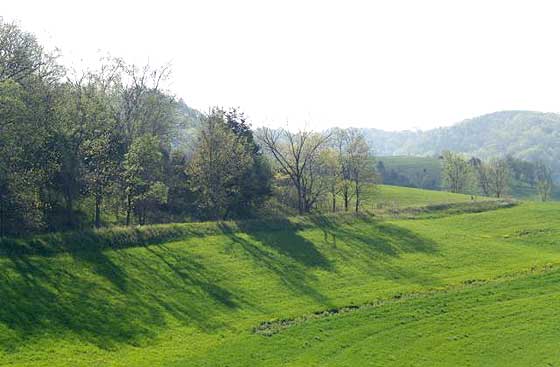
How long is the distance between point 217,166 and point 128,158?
11.6 meters

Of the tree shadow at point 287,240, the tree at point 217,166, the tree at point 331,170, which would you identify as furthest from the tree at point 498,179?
the tree at point 217,166

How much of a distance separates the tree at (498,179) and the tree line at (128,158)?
54512 millimetres

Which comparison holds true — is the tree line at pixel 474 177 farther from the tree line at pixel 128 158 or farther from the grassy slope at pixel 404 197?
the tree line at pixel 128 158

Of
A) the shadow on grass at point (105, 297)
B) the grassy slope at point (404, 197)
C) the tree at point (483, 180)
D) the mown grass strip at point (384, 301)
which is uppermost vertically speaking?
the tree at point (483, 180)

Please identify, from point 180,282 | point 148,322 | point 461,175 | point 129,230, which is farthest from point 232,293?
point 461,175

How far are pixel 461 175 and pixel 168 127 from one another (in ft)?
250

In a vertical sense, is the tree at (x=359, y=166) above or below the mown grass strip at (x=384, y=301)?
above

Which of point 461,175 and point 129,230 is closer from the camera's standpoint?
point 129,230

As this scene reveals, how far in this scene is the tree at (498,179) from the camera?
409ft

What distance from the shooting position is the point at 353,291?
45.1 m

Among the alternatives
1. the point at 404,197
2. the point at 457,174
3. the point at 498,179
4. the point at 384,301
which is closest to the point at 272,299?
the point at 384,301

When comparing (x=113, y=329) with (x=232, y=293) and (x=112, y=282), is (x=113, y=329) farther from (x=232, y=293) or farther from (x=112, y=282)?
(x=232, y=293)

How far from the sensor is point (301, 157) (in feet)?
258

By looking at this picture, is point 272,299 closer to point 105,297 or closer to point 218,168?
point 105,297
